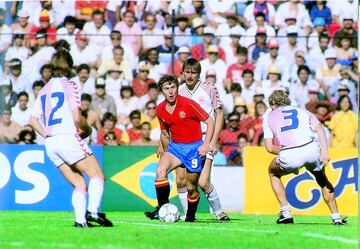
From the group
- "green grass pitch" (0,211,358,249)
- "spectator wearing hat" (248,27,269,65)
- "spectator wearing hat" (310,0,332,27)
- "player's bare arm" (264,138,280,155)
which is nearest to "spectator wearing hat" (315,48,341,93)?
"spectator wearing hat" (310,0,332,27)

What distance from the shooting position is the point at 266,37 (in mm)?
19172

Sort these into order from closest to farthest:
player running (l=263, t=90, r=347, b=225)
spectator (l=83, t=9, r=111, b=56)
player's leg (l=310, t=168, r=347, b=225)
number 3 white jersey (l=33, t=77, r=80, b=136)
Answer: number 3 white jersey (l=33, t=77, r=80, b=136) → player running (l=263, t=90, r=347, b=225) → player's leg (l=310, t=168, r=347, b=225) → spectator (l=83, t=9, r=111, b=56)

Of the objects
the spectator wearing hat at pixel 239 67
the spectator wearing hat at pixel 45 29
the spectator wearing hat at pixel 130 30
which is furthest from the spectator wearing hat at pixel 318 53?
the spectator wearing hat at pixel 45 29

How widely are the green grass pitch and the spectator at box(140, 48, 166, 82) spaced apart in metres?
6.96

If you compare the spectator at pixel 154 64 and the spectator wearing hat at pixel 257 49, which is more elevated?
the spectator wearing hat at pixel 257 49

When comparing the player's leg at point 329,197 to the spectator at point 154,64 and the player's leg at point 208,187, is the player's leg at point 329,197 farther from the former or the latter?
the spectator at point 154,64

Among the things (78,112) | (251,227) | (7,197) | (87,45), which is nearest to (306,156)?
(251,227)

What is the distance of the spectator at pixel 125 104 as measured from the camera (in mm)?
18531

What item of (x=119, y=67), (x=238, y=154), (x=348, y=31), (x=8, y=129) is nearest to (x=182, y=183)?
(x=238, y=154)

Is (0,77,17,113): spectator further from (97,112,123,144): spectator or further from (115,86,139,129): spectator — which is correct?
(115,86,139,129): spectator

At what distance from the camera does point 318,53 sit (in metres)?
19.4

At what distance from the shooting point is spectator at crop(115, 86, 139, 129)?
18531 millimetres

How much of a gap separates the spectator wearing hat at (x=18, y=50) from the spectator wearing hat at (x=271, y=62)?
446 centimetres

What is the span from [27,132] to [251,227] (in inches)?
270
